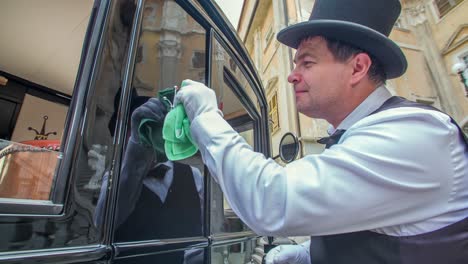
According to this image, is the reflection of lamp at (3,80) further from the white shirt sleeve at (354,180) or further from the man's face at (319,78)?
the man's face at (319,78)

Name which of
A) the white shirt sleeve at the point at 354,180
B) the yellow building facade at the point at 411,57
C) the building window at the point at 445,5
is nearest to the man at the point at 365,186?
the white shirt sleeve at the point at 354,180

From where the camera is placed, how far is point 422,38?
984 centimetres

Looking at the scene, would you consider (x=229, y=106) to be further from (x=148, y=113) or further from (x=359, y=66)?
(x=148, y=113)

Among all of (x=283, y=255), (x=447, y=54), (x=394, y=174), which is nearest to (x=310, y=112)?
(x=394, y=174)

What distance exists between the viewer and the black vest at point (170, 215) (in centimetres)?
74

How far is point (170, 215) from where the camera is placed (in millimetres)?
934

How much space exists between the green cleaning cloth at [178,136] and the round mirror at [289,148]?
1.40m

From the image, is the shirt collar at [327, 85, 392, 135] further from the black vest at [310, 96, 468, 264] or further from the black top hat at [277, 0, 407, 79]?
the black vest at [310, 96, 468, 264]

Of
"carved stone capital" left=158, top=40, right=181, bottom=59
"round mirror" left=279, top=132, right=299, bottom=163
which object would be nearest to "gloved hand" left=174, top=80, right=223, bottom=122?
"carved stone capital" left=158, top=40, right=181, bottom=59

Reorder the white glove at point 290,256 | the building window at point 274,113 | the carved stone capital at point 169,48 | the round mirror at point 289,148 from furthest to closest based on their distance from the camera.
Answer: the building window at point 274,113
the round mirror at point 289,148
the white glove at point 290,256
the carved stone capital at point 169,48

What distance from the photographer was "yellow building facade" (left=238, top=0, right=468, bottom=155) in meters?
7.44

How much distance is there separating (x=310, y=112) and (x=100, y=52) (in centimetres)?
83

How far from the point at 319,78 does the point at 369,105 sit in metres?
0.22

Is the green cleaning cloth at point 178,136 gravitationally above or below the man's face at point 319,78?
below
